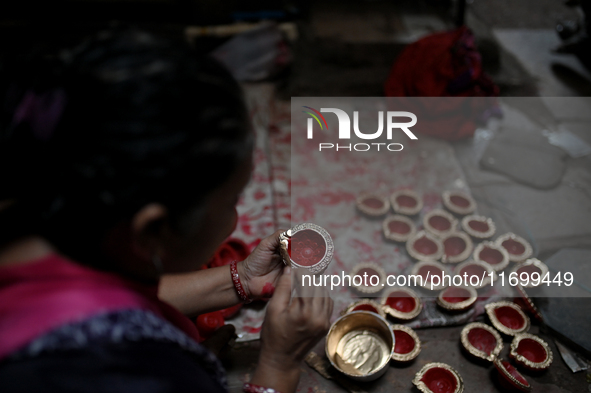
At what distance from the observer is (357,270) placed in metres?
2.76

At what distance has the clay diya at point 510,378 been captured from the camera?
2078mm

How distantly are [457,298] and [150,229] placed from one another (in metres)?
2.12

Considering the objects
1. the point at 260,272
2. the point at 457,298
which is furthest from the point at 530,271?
the point at 260,272

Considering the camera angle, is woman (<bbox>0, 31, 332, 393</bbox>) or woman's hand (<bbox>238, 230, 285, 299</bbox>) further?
woman's hand (<bbox>238, 230, 285, 299</bbox>)

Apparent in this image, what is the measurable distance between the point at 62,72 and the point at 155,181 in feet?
1.09

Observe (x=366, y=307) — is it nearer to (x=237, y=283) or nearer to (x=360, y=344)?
(x=360, y=344)

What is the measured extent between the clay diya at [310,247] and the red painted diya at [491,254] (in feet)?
4.43

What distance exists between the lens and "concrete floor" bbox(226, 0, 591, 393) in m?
2.31

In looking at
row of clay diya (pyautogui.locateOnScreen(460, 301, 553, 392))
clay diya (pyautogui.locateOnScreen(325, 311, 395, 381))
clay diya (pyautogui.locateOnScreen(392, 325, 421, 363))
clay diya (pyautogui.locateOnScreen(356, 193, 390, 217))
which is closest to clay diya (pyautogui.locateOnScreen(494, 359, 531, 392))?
row of clay diya (pyautogui.locateOnScreen(460, 301, 553, 392))

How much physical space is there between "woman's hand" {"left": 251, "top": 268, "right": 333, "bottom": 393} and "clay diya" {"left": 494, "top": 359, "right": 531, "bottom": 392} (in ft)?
3.68

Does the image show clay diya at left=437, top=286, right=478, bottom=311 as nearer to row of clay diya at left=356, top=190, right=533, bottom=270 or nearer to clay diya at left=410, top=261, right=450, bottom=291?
clay diya at left=410, top=261, right=450, bottom=291

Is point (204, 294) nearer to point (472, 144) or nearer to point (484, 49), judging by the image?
point (472, 144)

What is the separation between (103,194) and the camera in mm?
944

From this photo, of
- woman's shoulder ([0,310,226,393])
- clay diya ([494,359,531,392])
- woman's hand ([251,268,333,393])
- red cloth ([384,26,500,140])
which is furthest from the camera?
red cloth ([384,26,500,140])
